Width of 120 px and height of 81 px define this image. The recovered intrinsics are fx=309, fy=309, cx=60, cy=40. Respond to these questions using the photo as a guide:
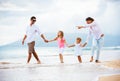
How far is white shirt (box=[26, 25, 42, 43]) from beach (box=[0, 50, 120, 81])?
0.12m

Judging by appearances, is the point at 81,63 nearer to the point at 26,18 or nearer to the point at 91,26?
the point at 91,26

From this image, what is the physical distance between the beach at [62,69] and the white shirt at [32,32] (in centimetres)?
12

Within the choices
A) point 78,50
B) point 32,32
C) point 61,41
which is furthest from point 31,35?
point 78,50

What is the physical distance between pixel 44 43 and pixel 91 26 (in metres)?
0.34

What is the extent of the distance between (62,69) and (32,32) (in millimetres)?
290

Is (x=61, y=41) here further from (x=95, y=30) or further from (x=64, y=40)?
(x=95, y=30)

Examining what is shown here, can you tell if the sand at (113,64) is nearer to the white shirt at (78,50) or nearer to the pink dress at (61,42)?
the white shirt at (78,50)

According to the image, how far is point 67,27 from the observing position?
1929mm

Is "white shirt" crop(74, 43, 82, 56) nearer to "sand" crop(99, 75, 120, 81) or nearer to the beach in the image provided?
the beach

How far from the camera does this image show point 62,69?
6.19 ft

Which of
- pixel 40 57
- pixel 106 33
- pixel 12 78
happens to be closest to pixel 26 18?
pixel 40 57

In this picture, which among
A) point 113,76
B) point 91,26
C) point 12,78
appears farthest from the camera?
point 91,26

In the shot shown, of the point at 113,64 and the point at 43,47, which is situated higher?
the point at 43,47

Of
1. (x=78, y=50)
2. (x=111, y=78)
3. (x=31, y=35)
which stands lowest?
(x=111, y=78)
